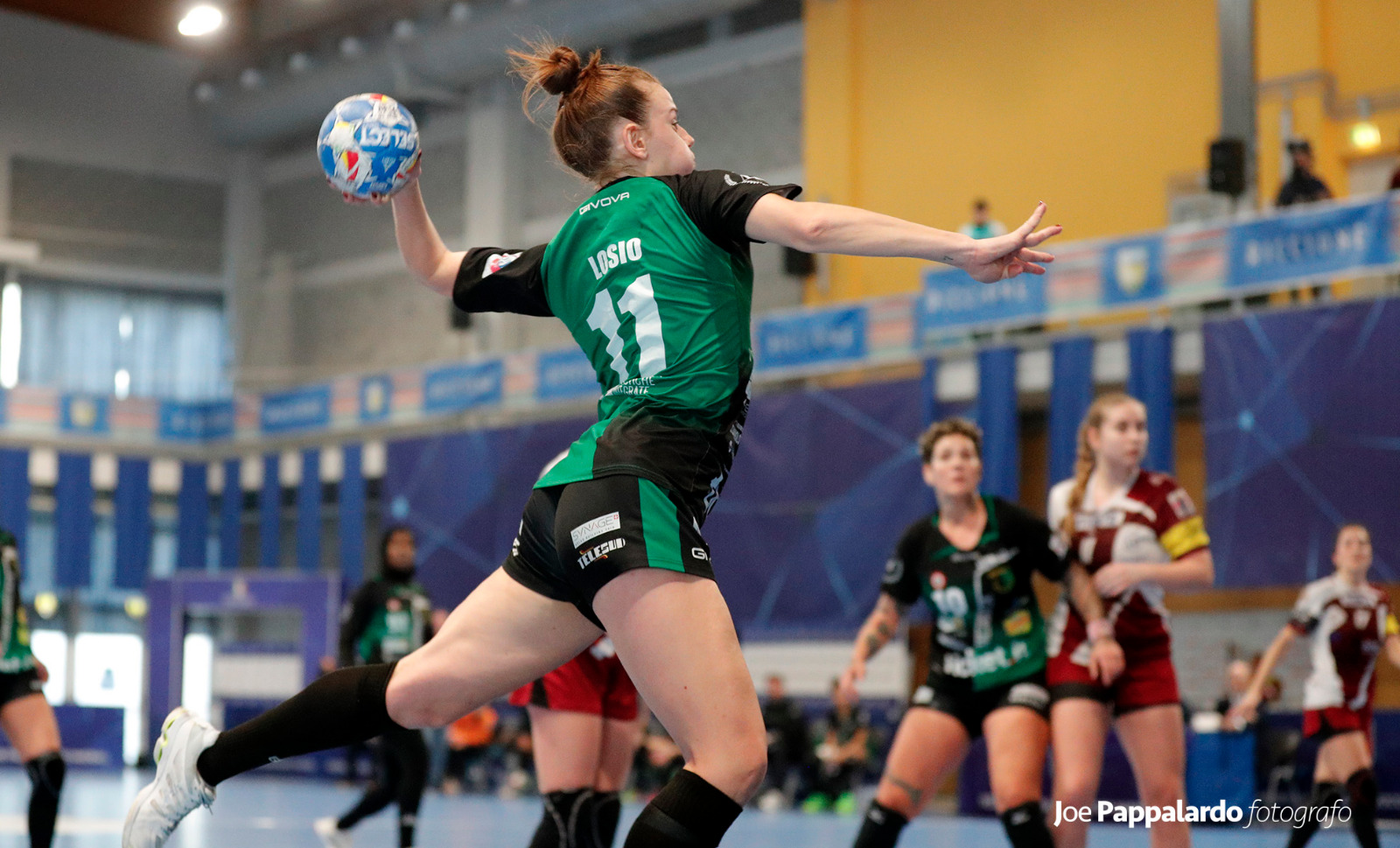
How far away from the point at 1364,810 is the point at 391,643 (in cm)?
543

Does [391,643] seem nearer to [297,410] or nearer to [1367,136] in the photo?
[1367,136]

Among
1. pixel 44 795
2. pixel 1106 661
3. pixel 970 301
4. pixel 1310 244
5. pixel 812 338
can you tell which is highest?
pixel 1310 244

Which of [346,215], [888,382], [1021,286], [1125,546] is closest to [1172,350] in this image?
[1021,286]

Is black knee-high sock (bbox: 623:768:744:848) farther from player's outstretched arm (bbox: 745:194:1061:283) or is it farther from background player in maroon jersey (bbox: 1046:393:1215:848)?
background player in maroon jersey (bbox: 1046:393:1215:848)

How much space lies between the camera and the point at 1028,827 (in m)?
4.95

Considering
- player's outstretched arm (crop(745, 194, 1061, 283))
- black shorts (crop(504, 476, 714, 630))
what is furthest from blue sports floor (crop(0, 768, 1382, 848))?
player's outstretched arm (crop(745, 194, 1061, 283))

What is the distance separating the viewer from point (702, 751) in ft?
9.73

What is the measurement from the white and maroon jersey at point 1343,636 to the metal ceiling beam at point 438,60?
1297 centimetres

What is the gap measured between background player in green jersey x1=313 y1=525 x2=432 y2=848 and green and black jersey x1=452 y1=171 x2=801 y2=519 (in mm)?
5076

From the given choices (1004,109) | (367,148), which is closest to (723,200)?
(367,148)

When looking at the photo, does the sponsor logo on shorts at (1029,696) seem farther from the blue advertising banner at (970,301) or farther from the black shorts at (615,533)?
the blue advertising banner at (970,301)

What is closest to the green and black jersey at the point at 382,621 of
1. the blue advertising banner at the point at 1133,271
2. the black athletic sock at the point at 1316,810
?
A: the black athletic sock at the point at 1316,810

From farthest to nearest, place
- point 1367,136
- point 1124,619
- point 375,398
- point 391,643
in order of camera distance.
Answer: point 375,398
point 1367,136
point 391,643
point 1124,619

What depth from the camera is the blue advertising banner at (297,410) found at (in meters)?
22.0
